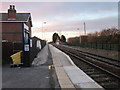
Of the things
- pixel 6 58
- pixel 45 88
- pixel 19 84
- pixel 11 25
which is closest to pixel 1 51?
pixel 6 58

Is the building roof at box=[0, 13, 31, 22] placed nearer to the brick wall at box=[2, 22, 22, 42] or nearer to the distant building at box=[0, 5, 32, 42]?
the distant building at box=[0, 5, 32, 42]

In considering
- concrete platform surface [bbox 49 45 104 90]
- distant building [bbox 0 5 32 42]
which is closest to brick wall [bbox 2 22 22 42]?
distant building [bbox 0 5 32 42]

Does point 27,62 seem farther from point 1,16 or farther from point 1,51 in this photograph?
point 1,16

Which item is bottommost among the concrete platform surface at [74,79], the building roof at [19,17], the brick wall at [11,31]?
the concrete platform surface at [74,79]

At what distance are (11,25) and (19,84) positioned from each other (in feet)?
108

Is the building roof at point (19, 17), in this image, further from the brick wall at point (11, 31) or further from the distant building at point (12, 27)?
the brick wall at point (11, 31)

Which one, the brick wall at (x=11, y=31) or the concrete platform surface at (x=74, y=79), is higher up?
the brick wall at (x=11, y=31)

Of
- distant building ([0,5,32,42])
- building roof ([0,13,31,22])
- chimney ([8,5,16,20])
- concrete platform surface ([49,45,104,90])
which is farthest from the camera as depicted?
building roof ([0,13,31,22])

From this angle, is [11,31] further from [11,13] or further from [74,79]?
[74,79]

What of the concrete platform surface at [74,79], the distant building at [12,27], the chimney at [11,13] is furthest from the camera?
the distant building at [12,27]

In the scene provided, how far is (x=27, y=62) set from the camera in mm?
13023

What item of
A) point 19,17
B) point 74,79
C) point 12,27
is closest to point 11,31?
point 12,27

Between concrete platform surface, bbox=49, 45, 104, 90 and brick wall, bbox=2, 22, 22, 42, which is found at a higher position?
brick wall, bbox=2, 22, 22, 42

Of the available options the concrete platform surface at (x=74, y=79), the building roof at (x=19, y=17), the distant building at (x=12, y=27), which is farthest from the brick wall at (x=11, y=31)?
the concrete platform surface at (x=74, y=79)
